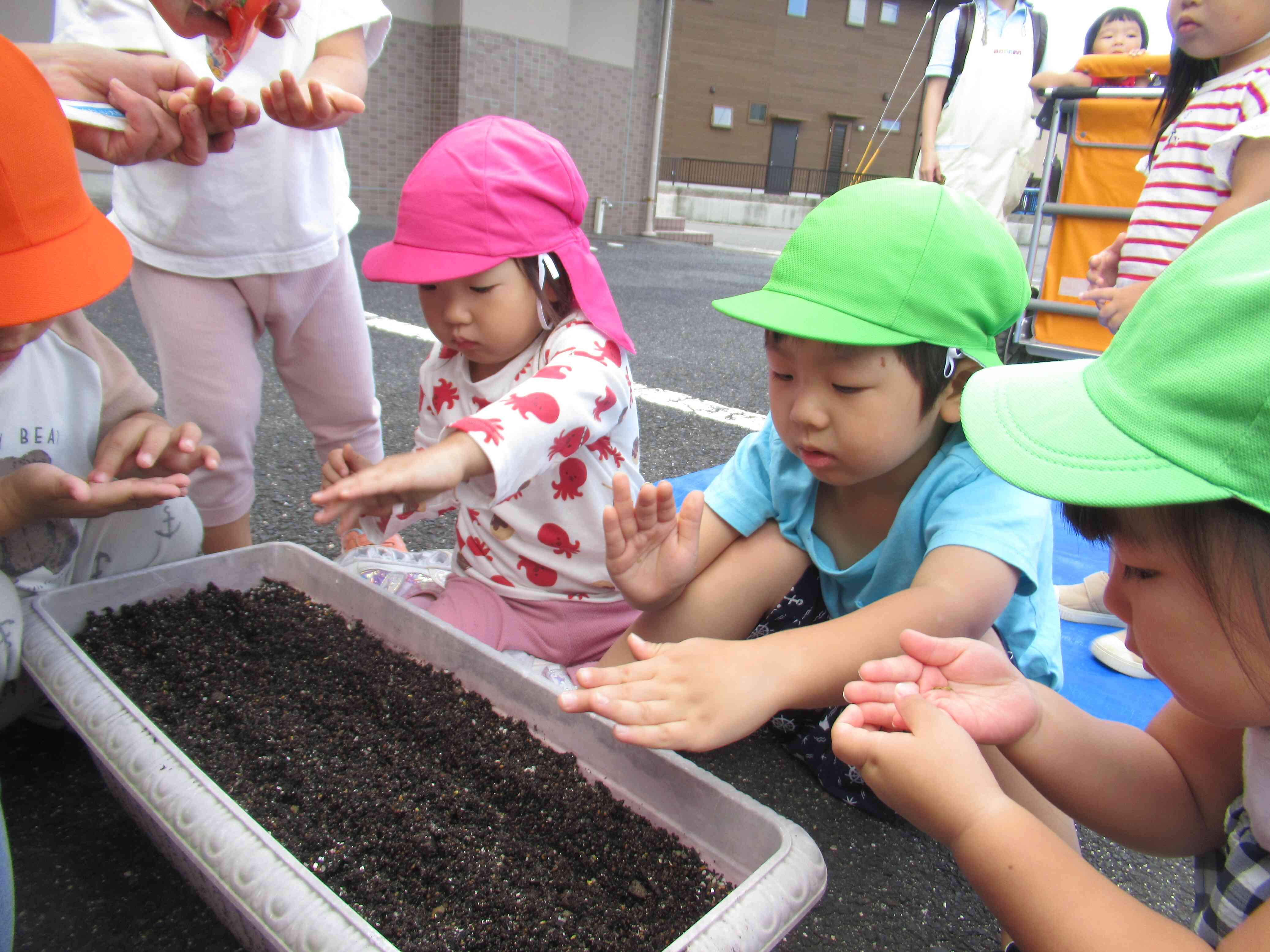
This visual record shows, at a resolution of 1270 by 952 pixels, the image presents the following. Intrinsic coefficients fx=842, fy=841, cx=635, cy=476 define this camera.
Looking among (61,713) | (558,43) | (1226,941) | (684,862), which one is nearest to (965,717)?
(1226,941)

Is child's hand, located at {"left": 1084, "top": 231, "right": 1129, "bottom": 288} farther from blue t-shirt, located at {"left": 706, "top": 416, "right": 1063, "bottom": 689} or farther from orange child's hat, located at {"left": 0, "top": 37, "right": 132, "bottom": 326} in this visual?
orange child's hat, located at {"left": 0, "top": 37, "right": 132, "bottom": 326}

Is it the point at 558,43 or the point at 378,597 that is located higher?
the point at 558,43

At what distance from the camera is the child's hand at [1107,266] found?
1.73 meters

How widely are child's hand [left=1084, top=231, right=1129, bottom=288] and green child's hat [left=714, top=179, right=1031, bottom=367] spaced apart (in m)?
0.91

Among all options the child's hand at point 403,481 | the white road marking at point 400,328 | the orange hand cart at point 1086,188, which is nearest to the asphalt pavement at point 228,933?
the child's hand at point 403,481

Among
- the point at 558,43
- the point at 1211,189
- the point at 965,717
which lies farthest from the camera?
the point at 558,43

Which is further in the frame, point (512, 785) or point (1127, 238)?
point (1127, 238)

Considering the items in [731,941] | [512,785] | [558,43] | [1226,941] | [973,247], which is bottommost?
[512,785]

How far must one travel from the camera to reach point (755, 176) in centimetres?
2178

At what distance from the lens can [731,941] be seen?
2.19ft

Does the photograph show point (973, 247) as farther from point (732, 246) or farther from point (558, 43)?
point (732, 246)

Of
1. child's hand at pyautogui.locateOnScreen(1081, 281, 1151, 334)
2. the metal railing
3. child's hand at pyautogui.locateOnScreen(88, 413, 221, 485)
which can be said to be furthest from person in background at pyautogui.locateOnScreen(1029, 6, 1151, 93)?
the metal railing

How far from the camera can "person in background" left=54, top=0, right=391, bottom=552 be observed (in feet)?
4.55

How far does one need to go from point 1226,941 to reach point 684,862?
0.48 metres
